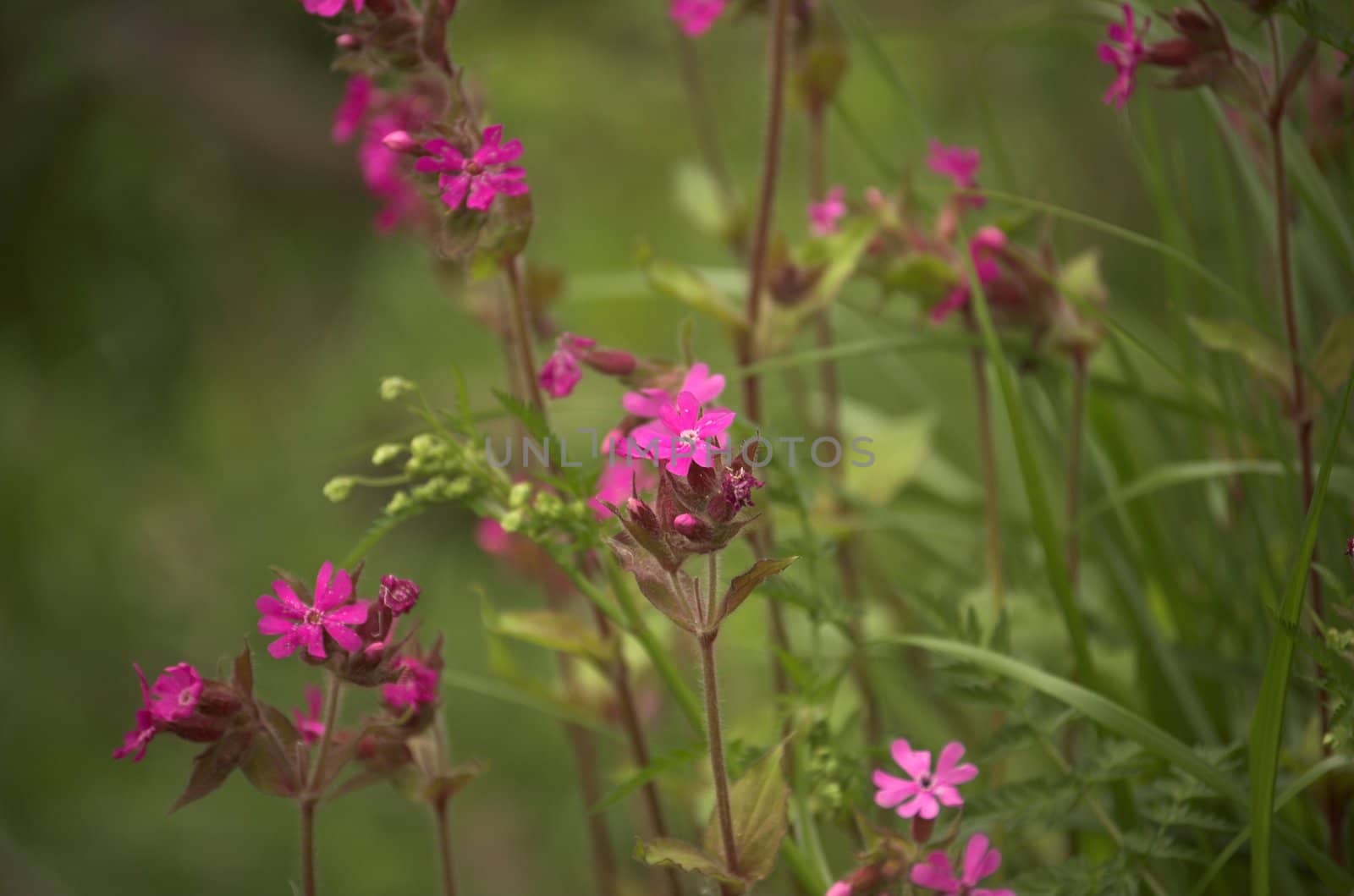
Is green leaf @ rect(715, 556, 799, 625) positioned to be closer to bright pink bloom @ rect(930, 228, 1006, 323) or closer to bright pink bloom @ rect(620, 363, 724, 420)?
bright pink bloom @ rect(620, 363, 724, 420)

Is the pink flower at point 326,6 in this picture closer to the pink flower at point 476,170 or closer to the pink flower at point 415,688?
the pink flower at point 476,170

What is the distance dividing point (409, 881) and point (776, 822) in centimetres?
80

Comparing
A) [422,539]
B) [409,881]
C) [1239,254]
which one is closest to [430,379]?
[422,539]

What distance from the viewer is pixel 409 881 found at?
1176 millimetres

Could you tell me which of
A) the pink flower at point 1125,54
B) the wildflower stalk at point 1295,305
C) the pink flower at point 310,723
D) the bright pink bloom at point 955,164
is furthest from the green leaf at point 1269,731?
the pink flower at point 310,723

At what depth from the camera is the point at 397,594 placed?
1.63 ft

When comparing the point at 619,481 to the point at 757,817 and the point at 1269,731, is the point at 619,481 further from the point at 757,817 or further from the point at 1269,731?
the point at 1269,731

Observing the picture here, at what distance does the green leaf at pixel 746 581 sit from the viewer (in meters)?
0.46

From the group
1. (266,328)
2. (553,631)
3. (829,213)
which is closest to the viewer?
(553,631)

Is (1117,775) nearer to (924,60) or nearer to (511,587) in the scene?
(511,587)

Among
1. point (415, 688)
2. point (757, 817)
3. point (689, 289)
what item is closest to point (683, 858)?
point (757, 817)

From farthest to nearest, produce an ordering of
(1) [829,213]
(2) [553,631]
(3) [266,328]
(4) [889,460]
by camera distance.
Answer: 1. (3) [266,328]
2. (4) [889,460]
3. (1) [829,213]
4. (2) [553,631]

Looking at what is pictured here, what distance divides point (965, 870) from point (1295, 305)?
351 mm

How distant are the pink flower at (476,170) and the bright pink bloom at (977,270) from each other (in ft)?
0.99
